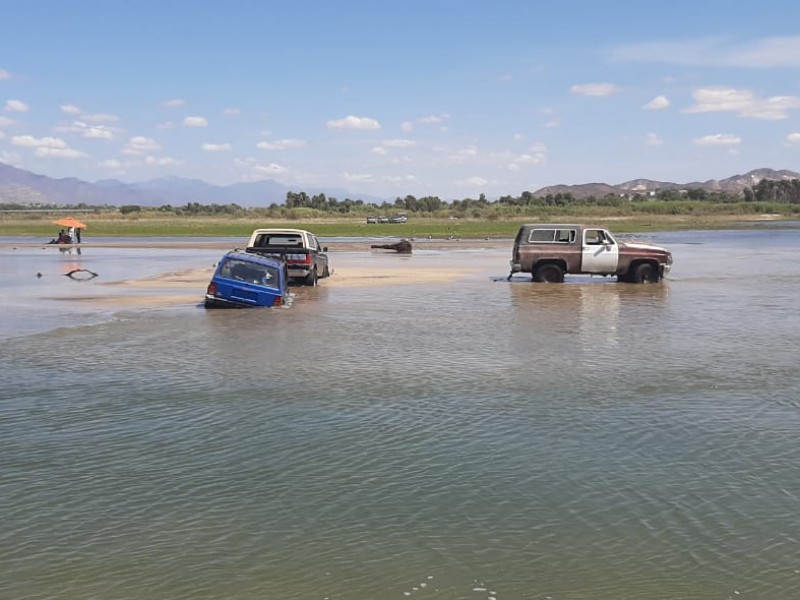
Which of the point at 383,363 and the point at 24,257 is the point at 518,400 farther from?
the point at 24,257

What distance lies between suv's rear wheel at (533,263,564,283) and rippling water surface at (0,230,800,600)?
13.5m

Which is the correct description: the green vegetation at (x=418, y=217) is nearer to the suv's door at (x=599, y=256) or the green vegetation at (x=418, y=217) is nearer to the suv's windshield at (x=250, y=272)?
the suv's door at (x=599, y=256)

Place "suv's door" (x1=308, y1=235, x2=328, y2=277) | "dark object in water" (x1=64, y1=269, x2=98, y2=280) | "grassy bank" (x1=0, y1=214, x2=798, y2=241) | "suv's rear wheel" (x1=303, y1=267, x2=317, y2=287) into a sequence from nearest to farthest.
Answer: "suv's rear wheel" (x1=303, y1=267, x2=317, y2=287) < "suv's door" (x1=308, y1=235, x2=328, y2=277) < "dark object in water" (x1=64, y1=269, x2=98, y2=280) < "grassy bank" (x1=0, y1=214, x2=798, y2=241)

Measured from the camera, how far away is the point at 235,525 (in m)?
6.76

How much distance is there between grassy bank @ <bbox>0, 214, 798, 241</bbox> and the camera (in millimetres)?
93312

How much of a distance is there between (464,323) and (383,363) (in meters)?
5.61

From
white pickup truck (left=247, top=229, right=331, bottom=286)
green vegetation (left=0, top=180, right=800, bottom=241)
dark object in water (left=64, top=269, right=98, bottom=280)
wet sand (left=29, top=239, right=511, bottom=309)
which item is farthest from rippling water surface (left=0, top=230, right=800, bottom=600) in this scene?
green vegetation (left=0, top=180, right=800, bottom=241)

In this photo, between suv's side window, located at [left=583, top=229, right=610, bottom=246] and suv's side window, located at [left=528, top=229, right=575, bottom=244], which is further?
suv's side window, located at [left=528, top=229, right=575, bottom=244]

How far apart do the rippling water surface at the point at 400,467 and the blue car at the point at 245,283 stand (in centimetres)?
496

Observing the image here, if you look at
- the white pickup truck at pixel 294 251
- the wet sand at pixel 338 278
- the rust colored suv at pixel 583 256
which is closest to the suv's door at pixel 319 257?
the white pickup truck at pixel 294 251

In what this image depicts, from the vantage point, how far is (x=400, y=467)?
27.1ft

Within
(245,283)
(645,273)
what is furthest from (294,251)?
(645,273)

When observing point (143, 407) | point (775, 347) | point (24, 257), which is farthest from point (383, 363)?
point (24, 257)

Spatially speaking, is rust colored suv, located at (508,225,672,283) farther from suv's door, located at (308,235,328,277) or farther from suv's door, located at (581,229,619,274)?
suv's door, located at (308,235,328,277)
